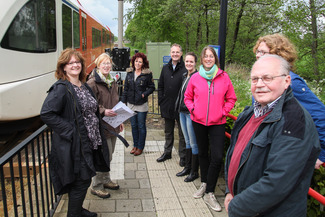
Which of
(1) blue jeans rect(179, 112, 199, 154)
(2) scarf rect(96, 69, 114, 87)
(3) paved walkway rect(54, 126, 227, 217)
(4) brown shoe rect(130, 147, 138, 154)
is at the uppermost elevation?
(2) scarf rect(96, 69, 114, 87)

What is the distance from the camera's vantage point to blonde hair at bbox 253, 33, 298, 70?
2.23 metres

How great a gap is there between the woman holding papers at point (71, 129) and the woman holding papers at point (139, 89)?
2.02m

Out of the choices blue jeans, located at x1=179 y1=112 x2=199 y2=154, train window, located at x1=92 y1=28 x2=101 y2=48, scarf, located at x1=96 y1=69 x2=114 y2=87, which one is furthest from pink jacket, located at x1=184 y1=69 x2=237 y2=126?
train window, located at x1=92 y1=28 x2=101 y2=48

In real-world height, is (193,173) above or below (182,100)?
below

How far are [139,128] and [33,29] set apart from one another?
9.61ft

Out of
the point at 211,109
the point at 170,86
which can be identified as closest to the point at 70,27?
the point at 170,86

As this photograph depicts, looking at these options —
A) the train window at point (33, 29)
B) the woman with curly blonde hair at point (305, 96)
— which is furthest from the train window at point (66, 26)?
the woman with curly blonde hair at point (305, 96)

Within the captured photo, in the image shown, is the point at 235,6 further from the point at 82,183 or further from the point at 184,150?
the point at 82,183

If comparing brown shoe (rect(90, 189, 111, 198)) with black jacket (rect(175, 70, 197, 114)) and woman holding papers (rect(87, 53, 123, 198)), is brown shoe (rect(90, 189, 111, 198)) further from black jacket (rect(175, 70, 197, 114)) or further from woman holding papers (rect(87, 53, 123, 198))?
black jacket (rect(175, 70, 197, 114))

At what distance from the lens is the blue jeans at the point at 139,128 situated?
4939 mm

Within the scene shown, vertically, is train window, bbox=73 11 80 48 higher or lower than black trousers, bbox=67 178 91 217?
higher

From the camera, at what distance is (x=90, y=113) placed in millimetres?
2855

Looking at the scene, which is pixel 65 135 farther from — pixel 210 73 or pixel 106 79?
pixel 210 73

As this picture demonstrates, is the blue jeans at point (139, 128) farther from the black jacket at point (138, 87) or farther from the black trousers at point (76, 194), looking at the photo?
the black trousers at point (76, 194)
